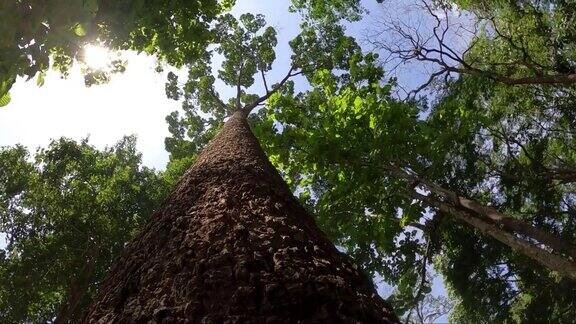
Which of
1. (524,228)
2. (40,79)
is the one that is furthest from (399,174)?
(40,79)

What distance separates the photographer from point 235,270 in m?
1.99

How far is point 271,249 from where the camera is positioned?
2184 mm

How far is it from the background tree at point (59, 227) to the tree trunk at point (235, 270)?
11.8m

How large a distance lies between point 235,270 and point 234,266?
0.12 ft

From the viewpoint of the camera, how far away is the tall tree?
1.75 m

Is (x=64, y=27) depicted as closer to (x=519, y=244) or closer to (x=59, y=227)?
(x=519, y=244)

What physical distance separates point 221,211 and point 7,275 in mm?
13707

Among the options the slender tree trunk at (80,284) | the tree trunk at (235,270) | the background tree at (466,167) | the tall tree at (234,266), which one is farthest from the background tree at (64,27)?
the slender tree trunk at (80,284)

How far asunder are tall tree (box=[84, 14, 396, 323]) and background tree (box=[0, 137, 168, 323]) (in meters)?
11.6

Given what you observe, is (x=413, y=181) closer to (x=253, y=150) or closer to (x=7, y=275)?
(x=253, y=150)

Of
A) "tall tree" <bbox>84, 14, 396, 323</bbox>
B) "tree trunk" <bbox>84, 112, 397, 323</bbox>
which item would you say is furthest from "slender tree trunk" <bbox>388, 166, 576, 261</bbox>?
"tree trunk" <bbox>84, 112, 397, 323</bbox>

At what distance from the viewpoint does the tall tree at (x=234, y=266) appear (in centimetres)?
175

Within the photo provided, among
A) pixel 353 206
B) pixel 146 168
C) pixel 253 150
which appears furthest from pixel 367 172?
pixel 146 168

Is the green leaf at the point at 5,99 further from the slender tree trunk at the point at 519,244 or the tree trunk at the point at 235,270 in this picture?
the slender tree trunk at the point at 519,244
